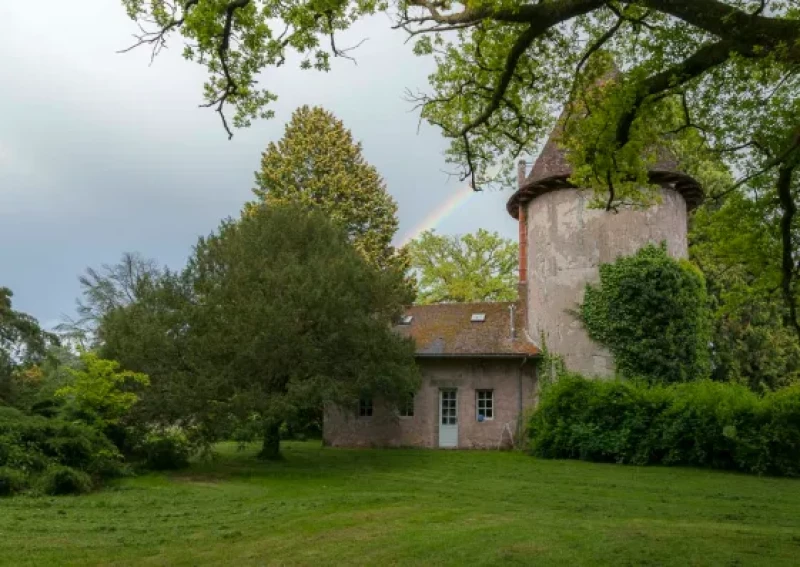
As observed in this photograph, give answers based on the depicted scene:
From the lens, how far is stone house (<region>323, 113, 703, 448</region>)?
24.1 m

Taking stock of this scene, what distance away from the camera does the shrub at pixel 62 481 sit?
13.5m

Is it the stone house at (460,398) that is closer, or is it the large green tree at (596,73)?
the large green tree at (596,73)

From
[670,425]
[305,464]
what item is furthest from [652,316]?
[305,464]

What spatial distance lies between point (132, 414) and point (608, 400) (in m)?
12.5

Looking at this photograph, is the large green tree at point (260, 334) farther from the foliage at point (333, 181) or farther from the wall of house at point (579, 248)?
the foliage at point (333, 181)

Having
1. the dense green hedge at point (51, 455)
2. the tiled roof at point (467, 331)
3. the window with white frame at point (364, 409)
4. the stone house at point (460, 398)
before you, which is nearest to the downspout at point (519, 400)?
the stone house at point (460, 398)

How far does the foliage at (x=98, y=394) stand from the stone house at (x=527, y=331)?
792cm

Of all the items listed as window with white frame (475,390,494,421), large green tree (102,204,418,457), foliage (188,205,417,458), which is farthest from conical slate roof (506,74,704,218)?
large green tree (102,204,418,457)

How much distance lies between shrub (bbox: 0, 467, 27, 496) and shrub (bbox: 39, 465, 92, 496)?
1.15 ft

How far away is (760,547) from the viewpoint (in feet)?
27.9

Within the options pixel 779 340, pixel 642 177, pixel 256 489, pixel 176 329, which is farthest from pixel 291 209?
pixel 779 340

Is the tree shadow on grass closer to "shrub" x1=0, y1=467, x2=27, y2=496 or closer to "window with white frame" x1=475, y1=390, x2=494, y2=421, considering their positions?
"window with white frame" x1=475, y1=390, x2=494, y2=421

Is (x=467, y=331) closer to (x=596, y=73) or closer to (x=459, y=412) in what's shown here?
(x=459, y=412)

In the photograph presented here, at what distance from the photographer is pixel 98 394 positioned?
17.0 meters
